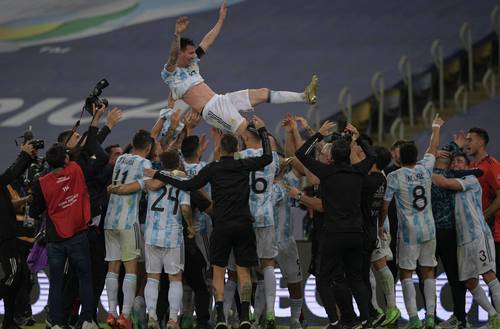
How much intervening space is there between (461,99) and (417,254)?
30.7 feet

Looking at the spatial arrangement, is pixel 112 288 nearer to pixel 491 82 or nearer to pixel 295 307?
pixel 295 307

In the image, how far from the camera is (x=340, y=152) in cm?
1066

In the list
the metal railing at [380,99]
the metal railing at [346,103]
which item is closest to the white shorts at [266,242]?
the metal railing at [346,103]

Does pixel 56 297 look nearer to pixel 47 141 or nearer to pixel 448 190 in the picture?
pixel 448 190

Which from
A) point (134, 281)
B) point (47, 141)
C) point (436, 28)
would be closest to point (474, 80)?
point (436, 28)

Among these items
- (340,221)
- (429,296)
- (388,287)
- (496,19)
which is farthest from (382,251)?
(496,19)

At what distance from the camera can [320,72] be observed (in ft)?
68.9

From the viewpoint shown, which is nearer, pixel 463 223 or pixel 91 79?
pixel 463 223

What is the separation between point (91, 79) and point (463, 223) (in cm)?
1111

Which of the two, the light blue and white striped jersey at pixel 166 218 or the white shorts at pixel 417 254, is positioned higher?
the light blue and white striped jersey at pixel 166 218

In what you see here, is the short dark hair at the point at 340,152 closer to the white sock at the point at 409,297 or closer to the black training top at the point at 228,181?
the black training top at the point at 228,181

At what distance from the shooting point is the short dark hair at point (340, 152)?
10672 mm

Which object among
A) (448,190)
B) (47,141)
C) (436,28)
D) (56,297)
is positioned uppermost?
(436,28)

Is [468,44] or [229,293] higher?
[468,44]
